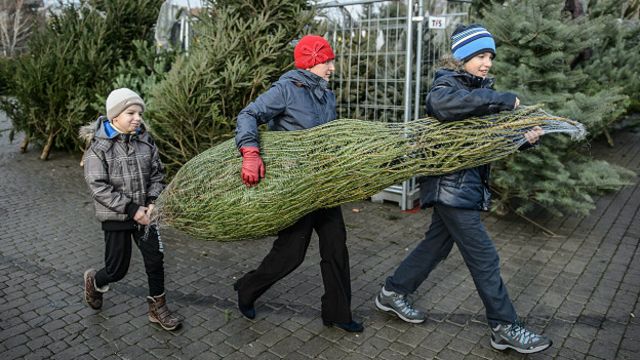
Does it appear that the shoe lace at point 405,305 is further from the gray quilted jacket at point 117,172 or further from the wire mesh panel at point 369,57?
the wire mesh panel at point 369,57

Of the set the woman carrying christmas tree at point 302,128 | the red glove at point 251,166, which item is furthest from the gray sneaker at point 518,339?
the red glove at point 251,166

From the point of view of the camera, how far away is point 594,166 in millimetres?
5488

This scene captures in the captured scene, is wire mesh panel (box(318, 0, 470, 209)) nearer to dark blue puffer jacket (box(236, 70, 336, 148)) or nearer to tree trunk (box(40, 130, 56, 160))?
dark blue puffer jacket (box(236, 70, 336, 148))

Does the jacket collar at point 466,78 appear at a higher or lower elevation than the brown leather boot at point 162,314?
higher

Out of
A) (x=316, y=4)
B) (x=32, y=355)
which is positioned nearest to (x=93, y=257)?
(x=32, y=355)

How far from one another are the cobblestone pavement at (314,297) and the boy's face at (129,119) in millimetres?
1422

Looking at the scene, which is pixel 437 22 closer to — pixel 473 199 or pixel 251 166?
pixel 473 199

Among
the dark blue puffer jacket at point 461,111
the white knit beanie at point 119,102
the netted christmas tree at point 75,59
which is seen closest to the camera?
the dark blue puffer jacket at point 461,111

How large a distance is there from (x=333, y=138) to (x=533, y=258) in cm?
293

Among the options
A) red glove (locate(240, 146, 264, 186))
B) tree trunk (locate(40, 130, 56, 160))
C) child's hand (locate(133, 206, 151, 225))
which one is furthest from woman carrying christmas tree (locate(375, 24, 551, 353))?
tree trunk (locate(40, 130, 56, 160))

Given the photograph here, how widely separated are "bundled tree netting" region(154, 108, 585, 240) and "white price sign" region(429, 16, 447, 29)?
3.34 meters

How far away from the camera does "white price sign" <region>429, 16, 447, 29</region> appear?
20.6ft

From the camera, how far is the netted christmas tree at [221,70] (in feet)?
19.0

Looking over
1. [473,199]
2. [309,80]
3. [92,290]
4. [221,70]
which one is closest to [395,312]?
[473,199]
